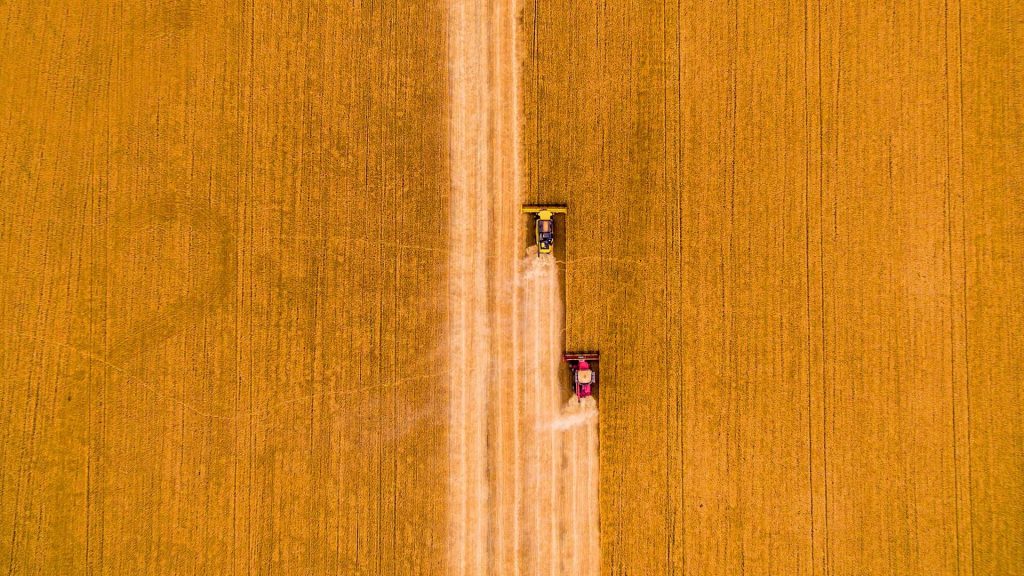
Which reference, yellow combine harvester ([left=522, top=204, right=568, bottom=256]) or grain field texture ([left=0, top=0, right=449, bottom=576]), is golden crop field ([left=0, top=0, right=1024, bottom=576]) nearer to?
grain field texture ([left=0, top=0, right=449, bottom=576])

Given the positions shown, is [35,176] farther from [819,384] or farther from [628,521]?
[819,384]

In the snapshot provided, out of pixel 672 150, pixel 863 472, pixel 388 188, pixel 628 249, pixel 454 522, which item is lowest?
pixel 454 522

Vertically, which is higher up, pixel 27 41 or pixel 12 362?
pixel 27 41

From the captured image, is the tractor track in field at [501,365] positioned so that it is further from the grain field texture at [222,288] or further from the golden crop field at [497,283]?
the grain field texture at [222,288]

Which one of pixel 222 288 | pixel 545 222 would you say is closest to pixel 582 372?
pixel 545 222

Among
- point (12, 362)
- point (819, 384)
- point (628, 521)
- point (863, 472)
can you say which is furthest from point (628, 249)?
point (12, 362)

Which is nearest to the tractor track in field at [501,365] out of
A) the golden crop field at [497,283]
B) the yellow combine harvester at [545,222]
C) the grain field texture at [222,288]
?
the golden crop field at [497,283]

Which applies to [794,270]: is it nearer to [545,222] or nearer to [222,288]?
[545,222]
